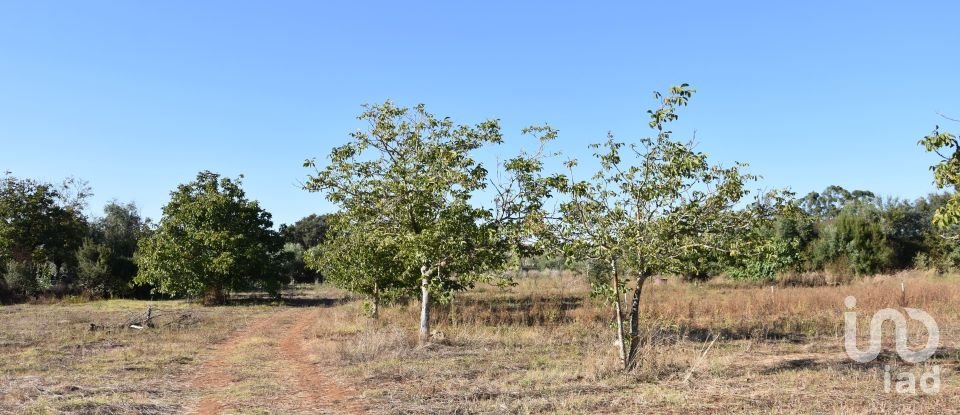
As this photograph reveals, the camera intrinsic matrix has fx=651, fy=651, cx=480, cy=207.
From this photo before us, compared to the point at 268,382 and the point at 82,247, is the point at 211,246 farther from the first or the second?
the point at 268,382

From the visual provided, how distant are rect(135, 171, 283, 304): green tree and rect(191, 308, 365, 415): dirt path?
54.7ft

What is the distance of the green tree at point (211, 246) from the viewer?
34188mm

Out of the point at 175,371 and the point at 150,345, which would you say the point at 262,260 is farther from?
the point at 175,371

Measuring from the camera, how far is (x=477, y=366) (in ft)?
41.4

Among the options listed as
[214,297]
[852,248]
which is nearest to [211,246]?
[214,297]

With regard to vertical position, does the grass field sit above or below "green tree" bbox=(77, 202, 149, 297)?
below

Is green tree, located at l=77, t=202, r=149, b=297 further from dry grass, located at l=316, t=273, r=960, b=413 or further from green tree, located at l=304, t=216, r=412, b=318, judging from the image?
dry grass, located at l=316, t=273, r=960, b=413

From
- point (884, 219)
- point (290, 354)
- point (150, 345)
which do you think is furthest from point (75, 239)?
point (884, 219)

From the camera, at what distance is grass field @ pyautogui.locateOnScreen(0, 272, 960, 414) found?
9.20 metres

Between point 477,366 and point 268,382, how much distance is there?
386cm

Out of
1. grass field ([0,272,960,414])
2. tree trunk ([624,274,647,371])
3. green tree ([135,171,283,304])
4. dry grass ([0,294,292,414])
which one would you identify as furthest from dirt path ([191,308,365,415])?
green tree ([135,171,283,304])

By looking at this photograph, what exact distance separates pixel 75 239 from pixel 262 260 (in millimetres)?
21477

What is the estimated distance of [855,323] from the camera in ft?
60.7

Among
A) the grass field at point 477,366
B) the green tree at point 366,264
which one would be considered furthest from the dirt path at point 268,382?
the green tree at point 366,264
